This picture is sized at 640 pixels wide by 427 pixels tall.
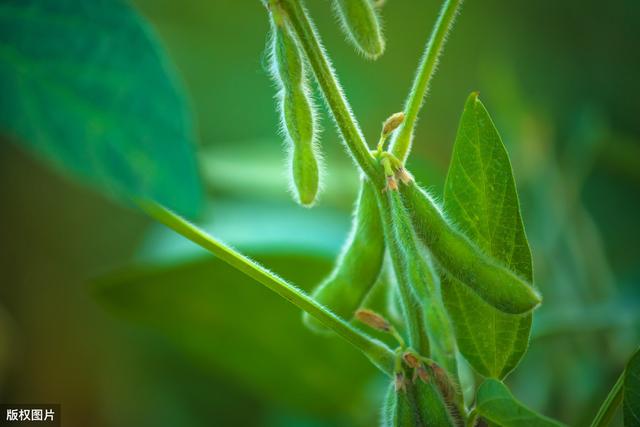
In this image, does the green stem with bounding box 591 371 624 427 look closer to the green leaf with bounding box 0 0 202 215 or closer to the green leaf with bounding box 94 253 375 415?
the green leaf with bounding box 0 0 202 215

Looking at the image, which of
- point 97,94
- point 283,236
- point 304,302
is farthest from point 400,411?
point 283,236

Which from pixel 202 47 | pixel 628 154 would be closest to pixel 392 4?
pixel 202 47

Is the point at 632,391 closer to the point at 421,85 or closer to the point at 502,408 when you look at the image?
the point at 502,408

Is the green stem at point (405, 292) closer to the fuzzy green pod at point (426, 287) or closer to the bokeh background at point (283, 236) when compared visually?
the fuzzy green pod at point (426, 287)

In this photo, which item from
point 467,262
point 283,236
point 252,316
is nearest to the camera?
point 467,262

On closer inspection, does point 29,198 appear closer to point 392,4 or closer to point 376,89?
point 376,89

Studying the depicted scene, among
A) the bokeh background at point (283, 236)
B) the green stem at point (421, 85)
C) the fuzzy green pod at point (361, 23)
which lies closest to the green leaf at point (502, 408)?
the green stem at point (421, 85)
